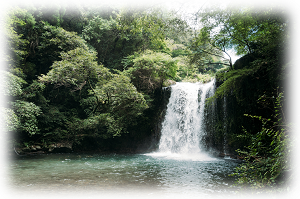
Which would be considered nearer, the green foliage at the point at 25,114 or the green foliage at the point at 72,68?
Answer: the green foliage at the point at 25,114

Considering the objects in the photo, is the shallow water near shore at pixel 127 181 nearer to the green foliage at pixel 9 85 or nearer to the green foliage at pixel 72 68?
the green foliage at pixel 9 85

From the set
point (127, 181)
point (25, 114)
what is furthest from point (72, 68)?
point (127, 181)

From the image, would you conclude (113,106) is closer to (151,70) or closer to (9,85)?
(151,70)

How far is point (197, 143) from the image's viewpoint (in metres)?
11.6

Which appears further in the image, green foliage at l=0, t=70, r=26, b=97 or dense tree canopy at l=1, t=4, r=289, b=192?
green foliage at l=0, t=70, r=26, b=97

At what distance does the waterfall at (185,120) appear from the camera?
11.8 metres

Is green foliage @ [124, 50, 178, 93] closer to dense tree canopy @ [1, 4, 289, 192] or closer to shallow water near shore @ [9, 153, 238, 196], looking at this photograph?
dense tree canopy @ [1, 4, 289, 192]

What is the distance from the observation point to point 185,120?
1264 centimetres

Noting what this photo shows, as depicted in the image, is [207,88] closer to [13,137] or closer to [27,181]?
[27,181]

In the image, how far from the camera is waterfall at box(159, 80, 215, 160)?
11805mm

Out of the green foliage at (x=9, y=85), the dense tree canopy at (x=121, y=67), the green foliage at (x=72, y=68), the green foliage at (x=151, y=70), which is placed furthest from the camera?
the green foliage at (x=151, y=70)

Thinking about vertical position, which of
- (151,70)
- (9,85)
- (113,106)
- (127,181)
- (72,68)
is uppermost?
(151,70)

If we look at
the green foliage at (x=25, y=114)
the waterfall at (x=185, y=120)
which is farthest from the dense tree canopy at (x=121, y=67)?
the waterfall at (x=185, y=120)

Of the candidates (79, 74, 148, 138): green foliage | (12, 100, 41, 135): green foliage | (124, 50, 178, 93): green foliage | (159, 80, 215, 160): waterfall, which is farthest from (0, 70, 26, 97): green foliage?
(159, 80, 215, 160): waterfall
